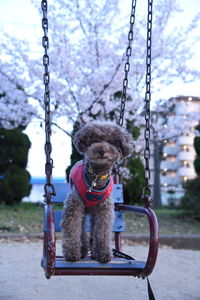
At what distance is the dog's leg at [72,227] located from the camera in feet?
7.52

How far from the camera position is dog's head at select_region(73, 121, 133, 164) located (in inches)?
86.1

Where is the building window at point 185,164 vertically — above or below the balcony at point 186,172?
above

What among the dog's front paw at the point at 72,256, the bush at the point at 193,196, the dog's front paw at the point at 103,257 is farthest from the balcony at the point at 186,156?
the dog's front paw at the point at 72,256

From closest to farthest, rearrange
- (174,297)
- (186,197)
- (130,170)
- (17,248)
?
(174,297)
(17,248)
(186,197)
(130,170)

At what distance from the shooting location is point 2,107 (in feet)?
32.9

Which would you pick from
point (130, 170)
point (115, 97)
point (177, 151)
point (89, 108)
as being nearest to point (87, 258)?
point (89, 108)

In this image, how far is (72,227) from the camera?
2.33m

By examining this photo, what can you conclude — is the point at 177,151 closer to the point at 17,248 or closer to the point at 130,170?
the point at 130,170

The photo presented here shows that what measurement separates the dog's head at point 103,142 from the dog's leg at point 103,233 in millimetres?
381

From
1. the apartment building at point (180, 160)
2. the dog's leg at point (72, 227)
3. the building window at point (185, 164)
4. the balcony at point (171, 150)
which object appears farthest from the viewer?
the balcony at point (171, 150)

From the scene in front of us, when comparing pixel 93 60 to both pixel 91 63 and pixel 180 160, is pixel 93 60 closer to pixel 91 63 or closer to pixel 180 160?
pixel 91 63

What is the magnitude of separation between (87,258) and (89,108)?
6.74 m

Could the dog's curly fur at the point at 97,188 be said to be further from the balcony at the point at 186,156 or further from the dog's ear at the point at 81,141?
the balcony at the point at 186,156

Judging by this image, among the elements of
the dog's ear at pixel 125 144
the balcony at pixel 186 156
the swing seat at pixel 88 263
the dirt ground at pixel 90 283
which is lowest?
the dirt ground at pixel 90 283
